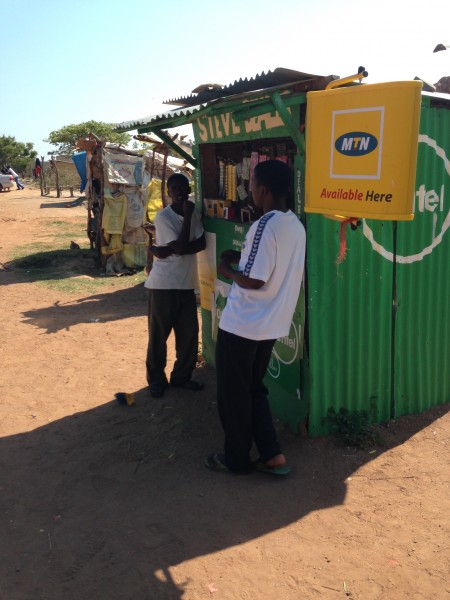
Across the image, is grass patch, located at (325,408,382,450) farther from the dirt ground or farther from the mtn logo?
the mtn logo

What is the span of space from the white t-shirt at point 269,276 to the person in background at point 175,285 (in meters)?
1.55

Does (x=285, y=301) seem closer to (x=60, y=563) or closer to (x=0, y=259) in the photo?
(x=60, y=563)

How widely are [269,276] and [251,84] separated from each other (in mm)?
1525

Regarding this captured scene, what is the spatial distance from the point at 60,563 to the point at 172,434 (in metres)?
1.50

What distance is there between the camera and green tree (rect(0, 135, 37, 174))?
49.2 metres

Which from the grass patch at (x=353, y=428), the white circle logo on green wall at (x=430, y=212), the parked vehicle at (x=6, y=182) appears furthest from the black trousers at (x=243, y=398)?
the parked vehicle at (x=6, y=182)

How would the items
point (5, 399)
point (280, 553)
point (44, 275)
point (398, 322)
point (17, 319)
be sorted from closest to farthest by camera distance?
1. point (280, 553)
2. point (398, 322)
3. point (5, 399)
4. point (17, 319)
5. point (44, 275)

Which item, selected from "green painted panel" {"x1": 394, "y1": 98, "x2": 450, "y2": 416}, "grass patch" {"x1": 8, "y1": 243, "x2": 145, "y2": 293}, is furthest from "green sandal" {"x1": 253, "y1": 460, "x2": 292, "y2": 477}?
"grass patch" {"x1": 8, "y1": 243, "x2": 145, "y2": 293}

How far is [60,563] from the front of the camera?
301cm

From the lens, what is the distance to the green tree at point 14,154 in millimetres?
49219

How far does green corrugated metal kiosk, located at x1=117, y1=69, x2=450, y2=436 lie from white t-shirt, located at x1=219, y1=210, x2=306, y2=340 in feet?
1.81

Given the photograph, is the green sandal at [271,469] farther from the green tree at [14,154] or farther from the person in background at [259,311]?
the green tree at [14,154]

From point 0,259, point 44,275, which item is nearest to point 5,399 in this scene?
point 44,275

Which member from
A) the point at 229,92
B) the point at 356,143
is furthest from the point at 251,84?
the point at 356,143
